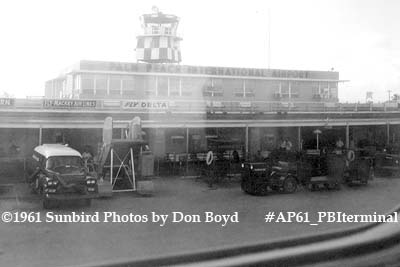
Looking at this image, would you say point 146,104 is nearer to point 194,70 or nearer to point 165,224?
point 194,70

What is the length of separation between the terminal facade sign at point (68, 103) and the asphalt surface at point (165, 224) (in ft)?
4.75

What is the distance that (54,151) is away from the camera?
4484 millimetres

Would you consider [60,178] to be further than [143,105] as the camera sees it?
No

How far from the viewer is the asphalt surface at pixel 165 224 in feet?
7.20

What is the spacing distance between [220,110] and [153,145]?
1172 millimetres

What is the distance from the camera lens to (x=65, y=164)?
14.3 feet

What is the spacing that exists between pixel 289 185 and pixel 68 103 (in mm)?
3224

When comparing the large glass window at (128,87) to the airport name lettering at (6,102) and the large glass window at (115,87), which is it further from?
the airport name lettering at (6,102)

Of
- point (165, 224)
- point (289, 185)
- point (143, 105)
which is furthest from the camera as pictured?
point (143, 105)

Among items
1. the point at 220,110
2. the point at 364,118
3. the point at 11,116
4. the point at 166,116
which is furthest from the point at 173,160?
the point at 364,118

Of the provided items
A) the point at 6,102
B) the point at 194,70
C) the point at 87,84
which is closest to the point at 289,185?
the point at 194,70

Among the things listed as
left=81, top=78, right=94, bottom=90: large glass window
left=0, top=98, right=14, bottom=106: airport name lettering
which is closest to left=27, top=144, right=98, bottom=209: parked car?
left=0, top=98, right=14, bottom=106: airport name lettering

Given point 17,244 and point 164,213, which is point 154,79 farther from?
point 17,244

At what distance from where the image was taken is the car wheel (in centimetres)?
493
